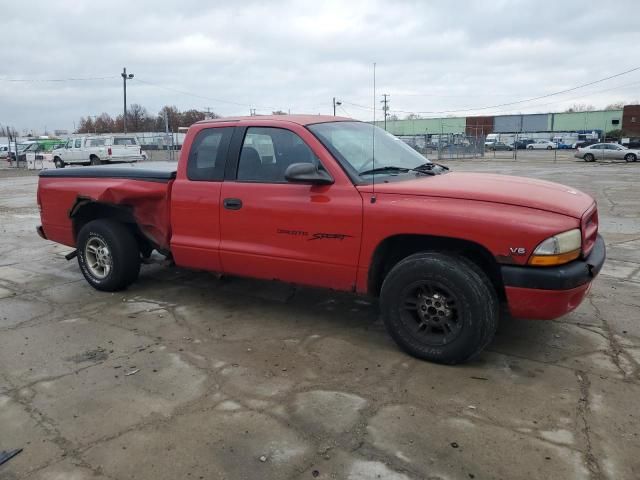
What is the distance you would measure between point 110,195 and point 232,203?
155 centimetres

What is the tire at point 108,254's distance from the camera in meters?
5.32

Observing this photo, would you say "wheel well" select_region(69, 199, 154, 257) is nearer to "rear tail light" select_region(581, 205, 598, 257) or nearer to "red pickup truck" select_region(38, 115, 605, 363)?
"red pickup truck" select_region(38, 115, 605, 363)

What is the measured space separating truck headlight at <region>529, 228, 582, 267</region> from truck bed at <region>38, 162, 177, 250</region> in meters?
3.26

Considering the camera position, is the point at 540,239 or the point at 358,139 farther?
the point at 358,139

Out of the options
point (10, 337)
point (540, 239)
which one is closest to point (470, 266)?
point (540, 239)

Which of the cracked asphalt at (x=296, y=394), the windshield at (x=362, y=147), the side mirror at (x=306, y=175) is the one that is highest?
the windshield at (x=362, y=147)

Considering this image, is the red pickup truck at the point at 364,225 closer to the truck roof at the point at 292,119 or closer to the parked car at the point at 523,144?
the truck roof at the point at 292,119

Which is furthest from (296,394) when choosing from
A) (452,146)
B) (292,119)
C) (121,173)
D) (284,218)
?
(452,146)

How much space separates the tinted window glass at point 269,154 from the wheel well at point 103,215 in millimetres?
1567

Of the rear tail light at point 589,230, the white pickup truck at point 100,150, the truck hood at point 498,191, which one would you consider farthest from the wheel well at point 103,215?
the white pickup truck at point 100,150

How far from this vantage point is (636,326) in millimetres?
4344

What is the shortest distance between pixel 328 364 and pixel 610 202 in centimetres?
1103

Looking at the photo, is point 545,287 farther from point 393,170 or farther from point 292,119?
point 292,119

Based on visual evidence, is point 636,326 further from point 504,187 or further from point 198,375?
point 198,375
